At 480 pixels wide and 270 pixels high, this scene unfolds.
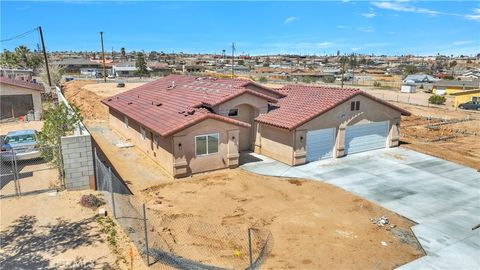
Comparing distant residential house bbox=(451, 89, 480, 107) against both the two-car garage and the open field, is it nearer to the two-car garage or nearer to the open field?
the two-car garage

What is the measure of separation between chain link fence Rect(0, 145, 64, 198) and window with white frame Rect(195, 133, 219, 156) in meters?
6.44

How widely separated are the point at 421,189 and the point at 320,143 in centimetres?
619

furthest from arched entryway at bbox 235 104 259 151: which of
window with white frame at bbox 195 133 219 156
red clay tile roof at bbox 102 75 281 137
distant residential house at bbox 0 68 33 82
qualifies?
distant residential house at bbox 0 68 33 82

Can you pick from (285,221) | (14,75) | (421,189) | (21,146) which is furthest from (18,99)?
(421,189)

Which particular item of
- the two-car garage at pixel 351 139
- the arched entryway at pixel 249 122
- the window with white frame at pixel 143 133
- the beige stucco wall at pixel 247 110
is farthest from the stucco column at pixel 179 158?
the two-car garage at pixel 351 139

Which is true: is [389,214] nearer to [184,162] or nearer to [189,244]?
[189,244]

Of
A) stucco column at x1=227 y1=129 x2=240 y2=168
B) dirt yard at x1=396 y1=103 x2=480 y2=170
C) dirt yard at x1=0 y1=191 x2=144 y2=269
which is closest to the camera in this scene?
dirt yard at x1=0 y1=191 x2=144 y2=269

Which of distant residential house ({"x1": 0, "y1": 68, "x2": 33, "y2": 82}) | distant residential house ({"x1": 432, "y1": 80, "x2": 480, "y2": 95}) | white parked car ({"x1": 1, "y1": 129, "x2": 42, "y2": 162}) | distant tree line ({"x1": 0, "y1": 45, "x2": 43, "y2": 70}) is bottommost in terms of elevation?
white parked car ({"x1": 1, "y1": 129, "x2": 42, "y2": 162})

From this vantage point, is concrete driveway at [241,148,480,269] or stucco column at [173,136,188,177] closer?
concrete driveway at [241,148,480,269]

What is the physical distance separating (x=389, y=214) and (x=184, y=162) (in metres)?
9.81

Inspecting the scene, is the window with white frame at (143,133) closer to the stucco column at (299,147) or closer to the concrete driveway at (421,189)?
the concrete driveway at (421,189)

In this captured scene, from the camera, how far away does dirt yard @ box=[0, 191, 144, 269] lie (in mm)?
10023

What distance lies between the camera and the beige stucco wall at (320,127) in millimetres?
20016

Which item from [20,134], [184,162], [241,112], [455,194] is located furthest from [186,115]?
[455,194]
